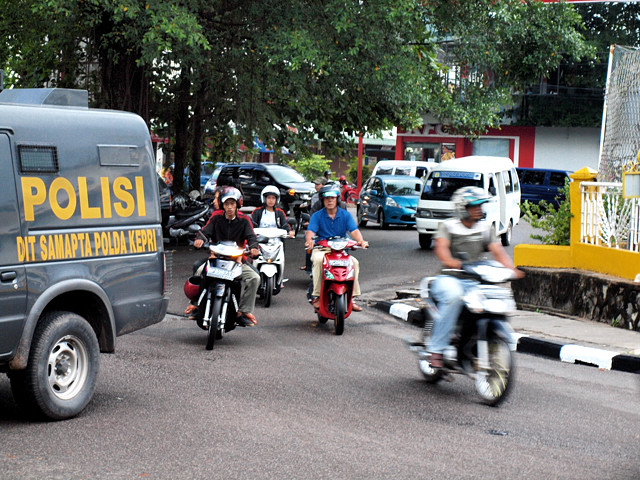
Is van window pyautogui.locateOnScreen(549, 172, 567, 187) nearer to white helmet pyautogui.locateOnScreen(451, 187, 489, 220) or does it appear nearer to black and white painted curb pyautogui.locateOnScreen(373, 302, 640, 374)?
black and white painted curb pyautogui.locateOnScreen(373, 302, 640, 374)

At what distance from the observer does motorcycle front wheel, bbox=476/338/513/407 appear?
724 cm

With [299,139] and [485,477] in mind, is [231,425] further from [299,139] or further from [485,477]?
[299,139]

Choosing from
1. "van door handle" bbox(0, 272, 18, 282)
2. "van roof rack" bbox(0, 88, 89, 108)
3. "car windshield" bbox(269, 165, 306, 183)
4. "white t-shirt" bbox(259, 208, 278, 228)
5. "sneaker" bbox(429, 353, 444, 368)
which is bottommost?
"car windshield" bbox(269, 165, 306, 183)

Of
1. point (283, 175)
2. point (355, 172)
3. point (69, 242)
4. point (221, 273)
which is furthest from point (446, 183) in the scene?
point (355, 172)

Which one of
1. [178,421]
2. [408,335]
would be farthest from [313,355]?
[178,421]

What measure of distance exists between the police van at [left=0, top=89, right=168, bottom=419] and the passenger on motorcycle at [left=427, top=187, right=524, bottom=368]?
89.4 inches

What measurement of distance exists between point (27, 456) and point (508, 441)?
308 centimetres

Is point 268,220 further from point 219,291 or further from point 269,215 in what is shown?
point 219,291

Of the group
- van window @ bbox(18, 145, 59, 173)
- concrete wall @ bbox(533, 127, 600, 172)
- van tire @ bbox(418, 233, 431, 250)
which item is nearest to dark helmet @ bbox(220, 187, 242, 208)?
van window @ bbox(18, 145, 59, 173)

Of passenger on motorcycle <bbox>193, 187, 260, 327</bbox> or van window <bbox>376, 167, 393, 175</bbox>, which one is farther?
van window <bbox>376, 167, 393, 175</bbox>

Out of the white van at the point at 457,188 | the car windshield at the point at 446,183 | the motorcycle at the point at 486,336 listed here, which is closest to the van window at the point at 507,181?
the white van at the point at 457,188

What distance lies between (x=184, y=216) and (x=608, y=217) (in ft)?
42.5

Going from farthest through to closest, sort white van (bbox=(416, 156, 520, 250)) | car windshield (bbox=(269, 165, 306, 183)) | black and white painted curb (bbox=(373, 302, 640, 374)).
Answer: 1. car windshield (bbox=(269, 165, 306, 183))
2. white van (bbox=(416, 156, 520, 250))
3. black and white painted curb (bbox=(373, 302, 640, 374))

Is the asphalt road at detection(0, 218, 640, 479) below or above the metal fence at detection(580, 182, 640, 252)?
below
